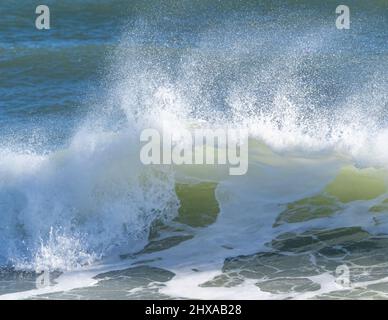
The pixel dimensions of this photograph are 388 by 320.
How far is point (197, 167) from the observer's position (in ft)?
36.8

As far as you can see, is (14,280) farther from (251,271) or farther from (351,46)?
(351,46)

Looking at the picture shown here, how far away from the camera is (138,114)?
11492 millimetres

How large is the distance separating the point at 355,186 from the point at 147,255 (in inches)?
108

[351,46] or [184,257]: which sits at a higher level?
[351,46]

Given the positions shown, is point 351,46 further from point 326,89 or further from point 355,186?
point 355,186

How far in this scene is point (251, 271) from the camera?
8.67 m

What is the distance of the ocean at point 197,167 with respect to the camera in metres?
8.76

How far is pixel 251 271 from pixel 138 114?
349cm

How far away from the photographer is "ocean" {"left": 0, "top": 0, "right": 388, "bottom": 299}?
8758 mm

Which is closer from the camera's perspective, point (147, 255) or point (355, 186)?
point (147, 255)
